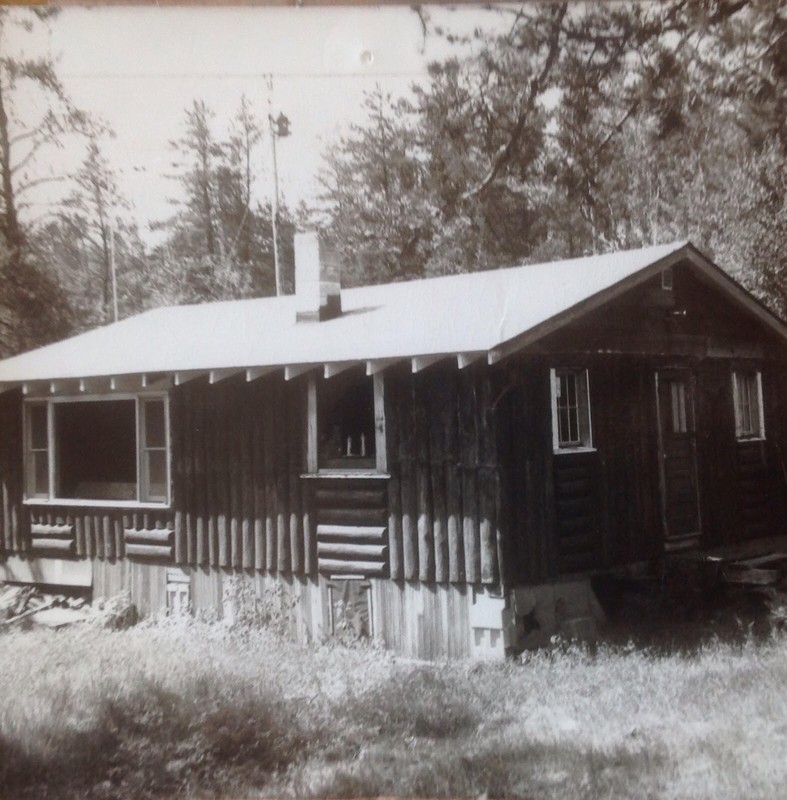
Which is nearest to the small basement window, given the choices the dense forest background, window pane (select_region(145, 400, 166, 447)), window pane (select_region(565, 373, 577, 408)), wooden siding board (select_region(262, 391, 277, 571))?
wooden siding board (select_region(262, 391, 277, 571))

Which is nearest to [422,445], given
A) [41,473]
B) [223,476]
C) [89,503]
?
[223,476]

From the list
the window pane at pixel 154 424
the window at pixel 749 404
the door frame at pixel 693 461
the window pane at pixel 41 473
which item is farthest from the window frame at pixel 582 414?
the window pane at pixel 41 473

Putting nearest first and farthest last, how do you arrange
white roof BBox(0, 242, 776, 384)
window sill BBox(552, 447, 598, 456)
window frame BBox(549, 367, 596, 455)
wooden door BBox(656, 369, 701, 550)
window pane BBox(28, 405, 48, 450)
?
white roof BBox(0, 242, 776, 384), window sill BBox(552, 447, 598, 456), window frame BBox(549, 367, 596, 455), wooden door BBox(656, 369, 701, 550), window pane BBox(28, 405, 48, 450)

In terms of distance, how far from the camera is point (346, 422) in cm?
1027

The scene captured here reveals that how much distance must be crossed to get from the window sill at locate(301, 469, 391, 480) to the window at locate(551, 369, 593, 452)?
201 centimetres

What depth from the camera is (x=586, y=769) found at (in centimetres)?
698

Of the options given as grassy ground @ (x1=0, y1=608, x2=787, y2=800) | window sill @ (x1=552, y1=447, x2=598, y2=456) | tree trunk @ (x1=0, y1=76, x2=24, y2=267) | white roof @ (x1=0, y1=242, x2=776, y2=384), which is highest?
tree trunk @ (x1=0, y1=76, x2=24, y2=267)

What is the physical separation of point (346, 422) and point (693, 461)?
4593 mm

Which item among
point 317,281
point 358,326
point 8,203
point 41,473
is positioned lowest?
point 41,473

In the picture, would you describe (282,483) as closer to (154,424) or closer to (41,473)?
(154,424)

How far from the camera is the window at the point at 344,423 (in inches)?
400

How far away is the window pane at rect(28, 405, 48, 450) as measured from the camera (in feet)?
41.3

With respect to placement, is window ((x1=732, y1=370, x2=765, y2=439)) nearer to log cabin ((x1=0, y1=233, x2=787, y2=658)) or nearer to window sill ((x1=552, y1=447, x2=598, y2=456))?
log cabin ((x1=0, y1=233, x2=787, y2=658))

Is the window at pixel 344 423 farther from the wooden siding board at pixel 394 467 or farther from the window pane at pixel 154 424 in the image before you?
the window pane at pixel 154 424
